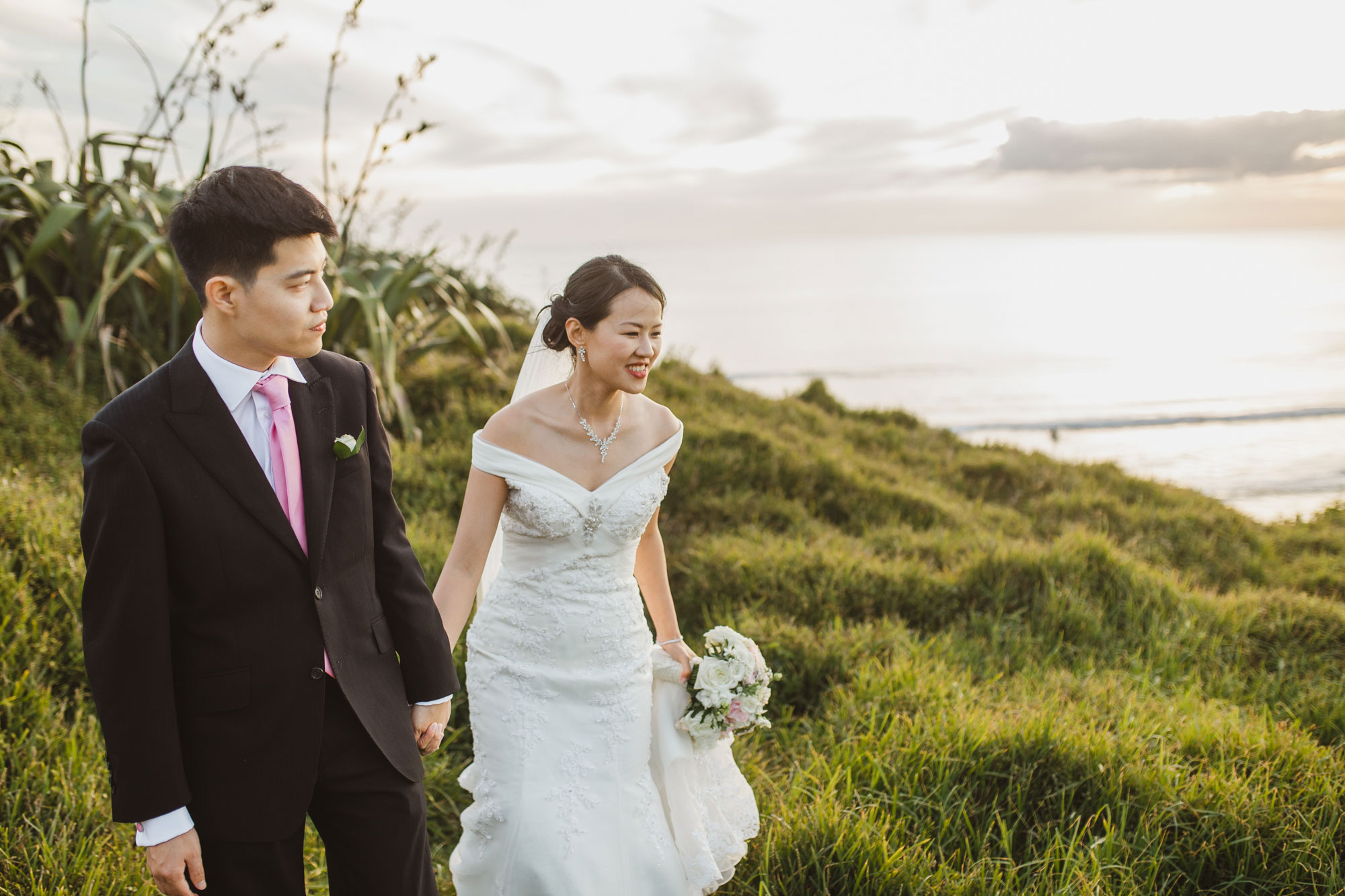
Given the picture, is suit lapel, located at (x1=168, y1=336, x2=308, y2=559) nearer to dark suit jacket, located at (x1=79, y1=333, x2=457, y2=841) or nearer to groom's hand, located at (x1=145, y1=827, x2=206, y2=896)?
dark suit jacket, located at (x1=79, y1=333, x2=457, y2=841)

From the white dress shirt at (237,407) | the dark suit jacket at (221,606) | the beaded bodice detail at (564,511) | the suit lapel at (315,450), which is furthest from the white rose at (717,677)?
the white dress shirt at (237,407)

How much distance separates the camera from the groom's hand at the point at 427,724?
7.02 ft

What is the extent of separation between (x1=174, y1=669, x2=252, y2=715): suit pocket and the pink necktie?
6.3 inches

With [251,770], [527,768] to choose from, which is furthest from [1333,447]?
[251,770]

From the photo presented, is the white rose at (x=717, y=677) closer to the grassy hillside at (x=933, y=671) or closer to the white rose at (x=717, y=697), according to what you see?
the white rose at (x=717, y=697)

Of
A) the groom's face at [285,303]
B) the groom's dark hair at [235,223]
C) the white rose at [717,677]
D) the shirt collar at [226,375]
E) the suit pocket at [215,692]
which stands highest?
the groom's dark hair at [235,223]

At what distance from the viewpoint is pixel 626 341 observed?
8.70ft

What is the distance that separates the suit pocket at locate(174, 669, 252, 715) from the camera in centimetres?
180

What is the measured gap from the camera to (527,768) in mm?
2611

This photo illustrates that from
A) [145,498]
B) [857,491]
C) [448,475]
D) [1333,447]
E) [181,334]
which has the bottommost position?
[1333,447]

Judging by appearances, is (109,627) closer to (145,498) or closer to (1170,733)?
(145,498)

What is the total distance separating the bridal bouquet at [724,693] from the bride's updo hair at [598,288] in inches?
41.5

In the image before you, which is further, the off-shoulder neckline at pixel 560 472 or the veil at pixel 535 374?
the veil at pixel 535 374

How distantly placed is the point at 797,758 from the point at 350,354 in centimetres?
416
